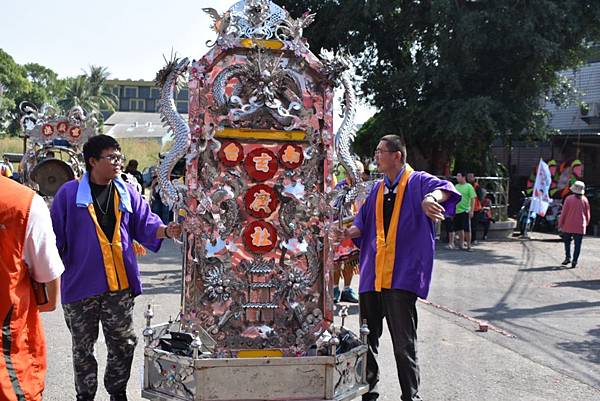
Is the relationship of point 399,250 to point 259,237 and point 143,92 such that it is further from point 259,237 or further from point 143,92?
point 143,92

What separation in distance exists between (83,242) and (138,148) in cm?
3462

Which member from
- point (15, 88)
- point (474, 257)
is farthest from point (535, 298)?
point (15, 88)

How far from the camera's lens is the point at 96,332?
14.4 feet

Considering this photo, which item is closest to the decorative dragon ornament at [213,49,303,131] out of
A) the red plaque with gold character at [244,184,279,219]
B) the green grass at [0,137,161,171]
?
the red plaque with gold character at [244,184,279,219]

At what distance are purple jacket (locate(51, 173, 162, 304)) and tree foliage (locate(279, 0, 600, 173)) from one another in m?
12.6

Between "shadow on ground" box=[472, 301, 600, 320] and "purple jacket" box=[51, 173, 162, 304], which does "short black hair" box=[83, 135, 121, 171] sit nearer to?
"purple jacket" box=[51, 173, 162, 304]

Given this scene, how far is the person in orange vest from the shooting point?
2.77 m

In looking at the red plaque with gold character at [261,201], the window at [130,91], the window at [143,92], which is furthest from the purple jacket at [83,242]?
the window at [130,91]

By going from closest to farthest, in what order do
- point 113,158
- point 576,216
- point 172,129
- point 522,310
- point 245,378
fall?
point 245,378 → point 113,158 → point 172,129 → point 522,310 → point 576,216

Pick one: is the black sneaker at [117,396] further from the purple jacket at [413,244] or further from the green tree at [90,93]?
the green tree at [90,93]

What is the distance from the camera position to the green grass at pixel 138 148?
33522mm

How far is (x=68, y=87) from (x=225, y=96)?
68.9 metres

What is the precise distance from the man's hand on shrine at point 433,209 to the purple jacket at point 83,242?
1.78m

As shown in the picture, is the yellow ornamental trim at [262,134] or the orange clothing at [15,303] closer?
the orange clothing at [15,303]
